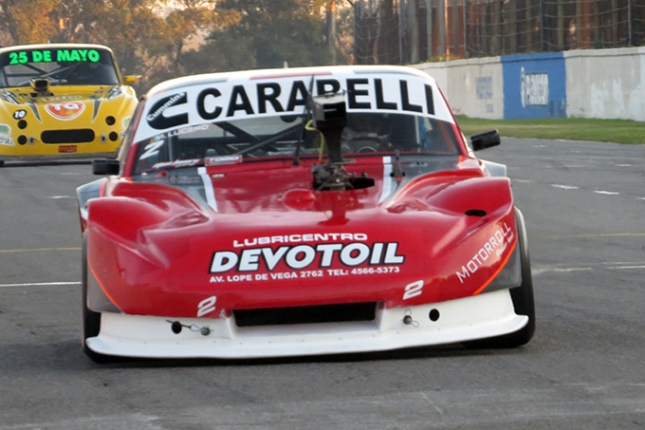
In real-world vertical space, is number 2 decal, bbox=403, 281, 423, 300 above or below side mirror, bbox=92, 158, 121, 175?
below

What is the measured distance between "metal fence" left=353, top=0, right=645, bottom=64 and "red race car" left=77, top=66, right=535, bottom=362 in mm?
31349

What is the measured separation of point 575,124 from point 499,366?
3030cm

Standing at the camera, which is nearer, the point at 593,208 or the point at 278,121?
the point at 278,121

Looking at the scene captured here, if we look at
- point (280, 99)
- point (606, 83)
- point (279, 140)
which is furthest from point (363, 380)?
point (606, 83)

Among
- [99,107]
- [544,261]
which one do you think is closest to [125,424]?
[544,261]

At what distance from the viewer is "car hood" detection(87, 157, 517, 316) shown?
5602 millimetres

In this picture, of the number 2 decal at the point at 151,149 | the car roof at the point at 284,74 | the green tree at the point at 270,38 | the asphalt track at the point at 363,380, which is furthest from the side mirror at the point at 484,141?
the green tree at the point at 270,38

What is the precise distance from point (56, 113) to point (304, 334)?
14.2 m

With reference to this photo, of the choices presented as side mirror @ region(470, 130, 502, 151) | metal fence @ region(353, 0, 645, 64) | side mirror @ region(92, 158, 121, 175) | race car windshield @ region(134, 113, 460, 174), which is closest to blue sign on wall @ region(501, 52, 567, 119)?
metal fence @ region(353, 0, 645, 64)

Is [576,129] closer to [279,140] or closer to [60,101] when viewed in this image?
[60,101]

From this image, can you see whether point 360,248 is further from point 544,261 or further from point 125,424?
point 544,261

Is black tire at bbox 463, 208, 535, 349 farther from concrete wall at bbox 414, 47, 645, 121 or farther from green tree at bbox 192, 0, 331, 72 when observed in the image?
green tree at bbox 192, 0, 331, 72

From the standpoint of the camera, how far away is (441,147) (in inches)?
285

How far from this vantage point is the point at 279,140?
7.23 metres
